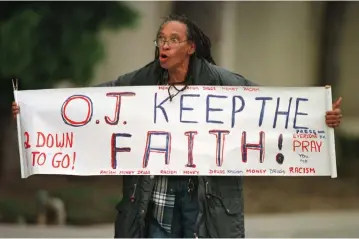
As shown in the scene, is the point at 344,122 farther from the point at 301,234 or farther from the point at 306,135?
the point at 306,135

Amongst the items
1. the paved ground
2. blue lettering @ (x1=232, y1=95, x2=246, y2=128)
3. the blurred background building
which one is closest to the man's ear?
blue lettering @ (x1=232, y1=95, x2=246, y2=128)

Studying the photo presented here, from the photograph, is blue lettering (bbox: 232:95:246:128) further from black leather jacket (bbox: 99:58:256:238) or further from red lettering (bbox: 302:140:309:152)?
red lettering (bbox: 302:140:309:152)

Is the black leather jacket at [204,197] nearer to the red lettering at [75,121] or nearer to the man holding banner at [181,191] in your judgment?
the man holding banner at [181,191]

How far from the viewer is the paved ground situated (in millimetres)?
4113

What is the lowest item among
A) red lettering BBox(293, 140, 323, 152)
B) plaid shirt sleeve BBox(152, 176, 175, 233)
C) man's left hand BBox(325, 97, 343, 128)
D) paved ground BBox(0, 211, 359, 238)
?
paved ground BBox(0, 211, 359, 238)

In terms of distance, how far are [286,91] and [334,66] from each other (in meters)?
1.51

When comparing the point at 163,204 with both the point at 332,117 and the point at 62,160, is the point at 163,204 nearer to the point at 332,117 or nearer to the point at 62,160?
the point at 62,160

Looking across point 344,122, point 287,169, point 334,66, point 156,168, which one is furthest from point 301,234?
point 156,168

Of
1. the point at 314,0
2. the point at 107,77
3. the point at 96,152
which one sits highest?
the point at 314,0

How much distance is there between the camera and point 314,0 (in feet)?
13.6

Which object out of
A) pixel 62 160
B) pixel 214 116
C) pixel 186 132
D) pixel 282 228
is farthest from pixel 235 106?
pixel 282 228

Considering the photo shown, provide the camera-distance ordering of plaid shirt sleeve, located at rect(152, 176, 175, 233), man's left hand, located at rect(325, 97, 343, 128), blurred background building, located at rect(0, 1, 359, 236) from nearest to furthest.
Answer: plaid shirt sleeve, located at rect(152, 176, 175, 233), man's left hand, located at rect(325, 97, 343, 128), blurred background building, located at rect(0, 1, 359, 236)

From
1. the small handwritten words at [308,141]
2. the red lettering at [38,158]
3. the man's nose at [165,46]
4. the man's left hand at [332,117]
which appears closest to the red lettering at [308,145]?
the small handwritten words at [308,141]

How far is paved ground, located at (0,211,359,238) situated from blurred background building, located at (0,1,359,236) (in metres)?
0.06
